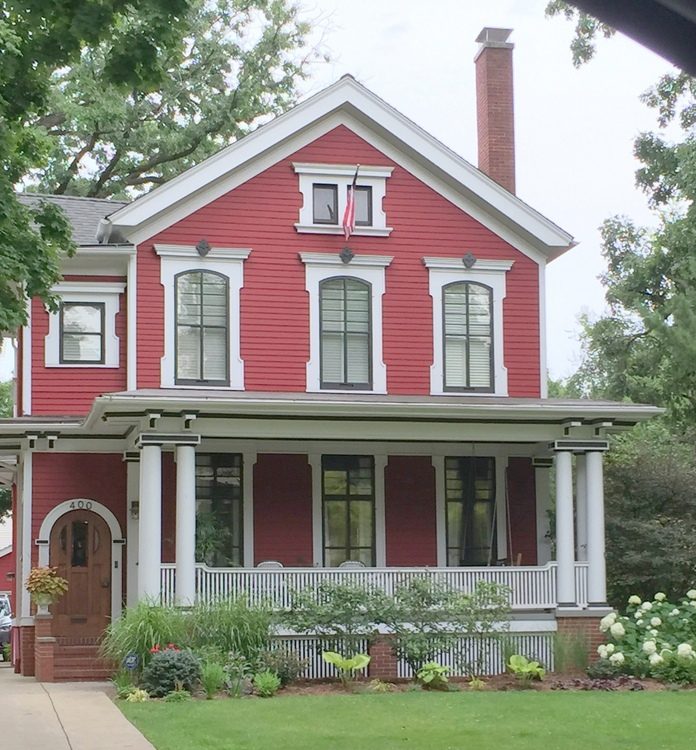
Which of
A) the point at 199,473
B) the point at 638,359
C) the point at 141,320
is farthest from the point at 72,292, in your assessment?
the point at 638,359

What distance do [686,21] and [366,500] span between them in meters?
19.0

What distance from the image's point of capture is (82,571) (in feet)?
70.1

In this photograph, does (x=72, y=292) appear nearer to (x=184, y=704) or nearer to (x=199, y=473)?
(x=199, y=473)

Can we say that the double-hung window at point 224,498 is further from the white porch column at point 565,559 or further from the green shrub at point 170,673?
the white porch column at point 565,559

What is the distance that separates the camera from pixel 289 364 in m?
21.4

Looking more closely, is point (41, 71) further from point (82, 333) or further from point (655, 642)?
point (655, 642)

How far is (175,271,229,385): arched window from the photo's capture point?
68.9 feet

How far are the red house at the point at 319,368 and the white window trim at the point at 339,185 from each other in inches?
1.5

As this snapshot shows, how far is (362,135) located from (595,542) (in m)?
7.76

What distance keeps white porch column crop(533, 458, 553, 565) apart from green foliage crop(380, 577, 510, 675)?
3.88 metres

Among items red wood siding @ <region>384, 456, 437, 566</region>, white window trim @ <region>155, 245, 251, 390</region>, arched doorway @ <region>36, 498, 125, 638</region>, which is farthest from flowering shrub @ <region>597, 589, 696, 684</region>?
arched doorway @ <region>36, 498, 125, 638</region>

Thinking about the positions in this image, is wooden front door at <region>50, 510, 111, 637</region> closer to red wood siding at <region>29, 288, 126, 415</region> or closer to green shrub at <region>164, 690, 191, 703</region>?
red wood siding at <region>29, 288, 126, 415</region>

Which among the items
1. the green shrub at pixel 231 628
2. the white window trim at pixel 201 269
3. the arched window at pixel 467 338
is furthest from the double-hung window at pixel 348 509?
the green shrub at pixel 231 628

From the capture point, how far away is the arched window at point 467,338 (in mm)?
21984
